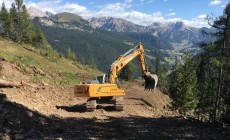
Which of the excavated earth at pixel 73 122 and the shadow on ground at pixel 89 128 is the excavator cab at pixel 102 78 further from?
the shadow on ground at pixel 89 128

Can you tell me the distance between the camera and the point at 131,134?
18797 mm

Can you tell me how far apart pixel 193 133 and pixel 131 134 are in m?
3.71

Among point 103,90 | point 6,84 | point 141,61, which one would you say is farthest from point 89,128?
point 141,61

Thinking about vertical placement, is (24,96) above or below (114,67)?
below

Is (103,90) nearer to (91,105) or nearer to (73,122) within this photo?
(91,105)

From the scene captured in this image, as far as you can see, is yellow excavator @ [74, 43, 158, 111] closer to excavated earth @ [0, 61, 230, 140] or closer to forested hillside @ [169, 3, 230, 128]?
excavated earth @ [0, 61, 230, 140]

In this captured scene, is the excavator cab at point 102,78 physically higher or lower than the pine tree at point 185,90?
higher

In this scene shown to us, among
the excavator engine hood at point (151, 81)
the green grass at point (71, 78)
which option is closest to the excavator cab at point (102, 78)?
the excavator engine hood at point (151, 81)

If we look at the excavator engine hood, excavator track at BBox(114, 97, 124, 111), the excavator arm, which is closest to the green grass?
the excavator arm

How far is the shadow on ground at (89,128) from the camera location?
1688 cm

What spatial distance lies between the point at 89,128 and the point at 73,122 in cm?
199

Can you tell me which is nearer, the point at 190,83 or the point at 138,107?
the point at 138,107

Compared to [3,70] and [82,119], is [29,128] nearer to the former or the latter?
[82,119]

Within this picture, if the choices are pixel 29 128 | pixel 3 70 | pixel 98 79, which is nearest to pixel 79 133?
pixel 29 128
